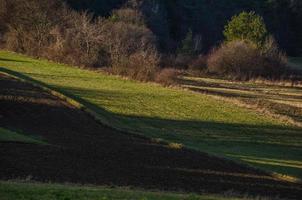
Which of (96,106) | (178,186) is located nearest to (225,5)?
(96,106)

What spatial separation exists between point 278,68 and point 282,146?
60304mm

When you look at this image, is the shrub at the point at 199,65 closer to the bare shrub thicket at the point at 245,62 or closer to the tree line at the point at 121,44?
the tree line at the point at 121,44

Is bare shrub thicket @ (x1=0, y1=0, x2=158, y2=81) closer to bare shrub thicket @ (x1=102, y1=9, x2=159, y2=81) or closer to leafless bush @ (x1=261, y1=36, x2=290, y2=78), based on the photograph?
bare shrub thicket @ (x1=102, y1=9, x2=159, y2=81)

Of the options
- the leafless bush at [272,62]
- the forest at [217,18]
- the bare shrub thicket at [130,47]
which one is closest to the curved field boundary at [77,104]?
the bare shrub thicket at [130,47]

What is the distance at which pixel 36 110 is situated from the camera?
36281 millimetres

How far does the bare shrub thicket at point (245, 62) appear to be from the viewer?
8875 centimetres

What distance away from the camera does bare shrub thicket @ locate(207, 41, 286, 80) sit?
291ft

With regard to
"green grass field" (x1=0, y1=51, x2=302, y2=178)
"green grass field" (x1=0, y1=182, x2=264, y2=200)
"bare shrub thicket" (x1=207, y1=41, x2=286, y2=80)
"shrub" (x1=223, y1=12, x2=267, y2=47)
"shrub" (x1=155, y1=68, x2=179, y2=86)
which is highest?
"shrub" (x1=223, y1=12, x2=267, y2=47)

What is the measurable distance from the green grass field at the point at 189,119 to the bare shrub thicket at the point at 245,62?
31.2m

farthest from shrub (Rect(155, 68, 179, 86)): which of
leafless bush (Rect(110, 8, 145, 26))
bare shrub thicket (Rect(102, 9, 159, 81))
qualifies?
leafless bush (Rect(110, 8, 145, 26))

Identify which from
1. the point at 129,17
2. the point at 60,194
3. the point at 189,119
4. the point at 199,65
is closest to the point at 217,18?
the point at 129,17

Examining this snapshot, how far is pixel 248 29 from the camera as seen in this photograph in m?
94.6

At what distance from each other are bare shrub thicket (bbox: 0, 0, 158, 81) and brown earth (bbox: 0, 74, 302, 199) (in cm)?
3360

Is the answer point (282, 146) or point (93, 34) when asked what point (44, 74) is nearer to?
point (93, 34)
